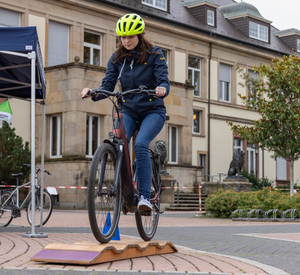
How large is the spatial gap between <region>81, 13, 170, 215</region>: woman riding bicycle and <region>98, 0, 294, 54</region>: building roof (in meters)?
26.2

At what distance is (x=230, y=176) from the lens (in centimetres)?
3297

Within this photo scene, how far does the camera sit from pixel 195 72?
1544 inches

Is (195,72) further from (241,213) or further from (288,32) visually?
(241,213)

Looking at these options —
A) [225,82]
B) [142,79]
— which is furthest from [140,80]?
A: [225,82]

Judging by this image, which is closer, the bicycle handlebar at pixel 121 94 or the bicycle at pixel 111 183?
the bicycle at pixel 111 183

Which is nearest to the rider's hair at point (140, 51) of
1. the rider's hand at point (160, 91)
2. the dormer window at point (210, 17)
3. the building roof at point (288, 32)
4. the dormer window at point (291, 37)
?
the rider's hand at point (160, 91)

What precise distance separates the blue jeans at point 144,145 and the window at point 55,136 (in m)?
20.9

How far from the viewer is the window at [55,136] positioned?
27.7 meters

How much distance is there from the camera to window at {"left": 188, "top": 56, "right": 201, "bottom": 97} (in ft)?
127

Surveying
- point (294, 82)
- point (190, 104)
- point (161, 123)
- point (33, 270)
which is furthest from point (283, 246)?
point (190, 104)

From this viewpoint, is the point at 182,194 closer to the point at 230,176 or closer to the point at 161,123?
the point at 230,176

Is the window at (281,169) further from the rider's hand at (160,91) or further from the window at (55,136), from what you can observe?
the rider's hand at (160,91)

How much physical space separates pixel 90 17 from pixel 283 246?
82.1ft

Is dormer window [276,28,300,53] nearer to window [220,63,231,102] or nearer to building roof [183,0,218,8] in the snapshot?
window [220,63,231,102]
